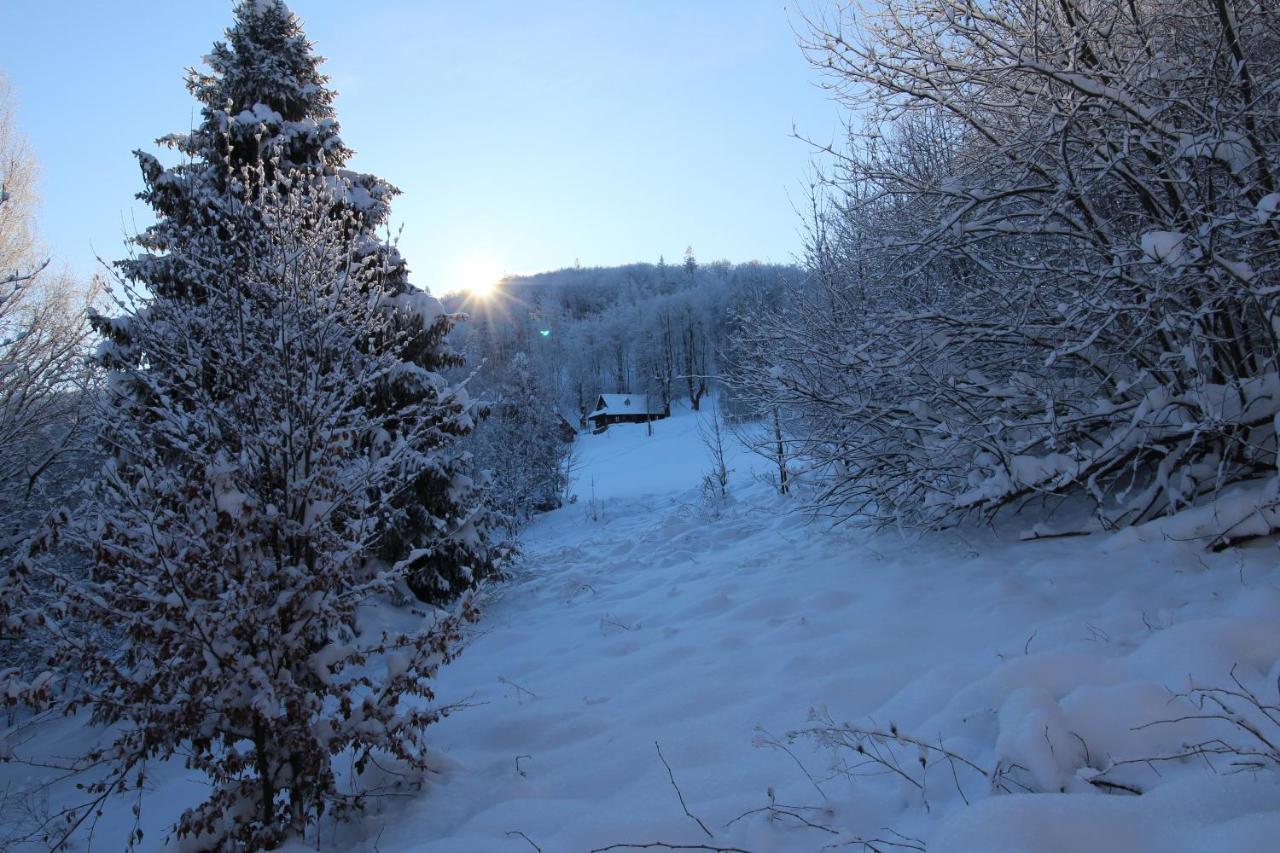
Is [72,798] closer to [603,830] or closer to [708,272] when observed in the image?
[603,830]

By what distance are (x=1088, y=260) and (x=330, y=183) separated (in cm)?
720

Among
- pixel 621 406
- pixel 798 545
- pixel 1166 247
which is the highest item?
pixel 1166 247

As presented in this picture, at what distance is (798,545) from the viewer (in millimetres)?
7191

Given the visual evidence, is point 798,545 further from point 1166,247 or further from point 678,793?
point 678,793

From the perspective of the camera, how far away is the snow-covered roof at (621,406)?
5247cm

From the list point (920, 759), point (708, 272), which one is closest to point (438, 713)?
point (920, 759)

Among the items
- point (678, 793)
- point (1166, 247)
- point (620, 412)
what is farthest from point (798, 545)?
point (620, 412)

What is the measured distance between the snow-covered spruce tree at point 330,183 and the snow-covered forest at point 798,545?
6 cm

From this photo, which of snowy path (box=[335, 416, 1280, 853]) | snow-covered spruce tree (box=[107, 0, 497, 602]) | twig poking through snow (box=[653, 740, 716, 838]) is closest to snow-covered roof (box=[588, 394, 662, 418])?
snow-covered spruce tree (box=[107, 0, 497, 602])

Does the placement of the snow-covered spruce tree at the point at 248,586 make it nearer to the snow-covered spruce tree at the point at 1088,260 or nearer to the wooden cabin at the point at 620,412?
the snow-covered spruce tree at the point at 1088,260

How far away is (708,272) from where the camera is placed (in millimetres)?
85562

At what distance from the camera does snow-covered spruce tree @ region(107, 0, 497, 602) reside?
7246 millimetres

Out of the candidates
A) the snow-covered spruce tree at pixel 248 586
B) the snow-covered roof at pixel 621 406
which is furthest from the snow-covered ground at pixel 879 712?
the snow-covered roof at pixel 621 406

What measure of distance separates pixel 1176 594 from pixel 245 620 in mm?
4766
